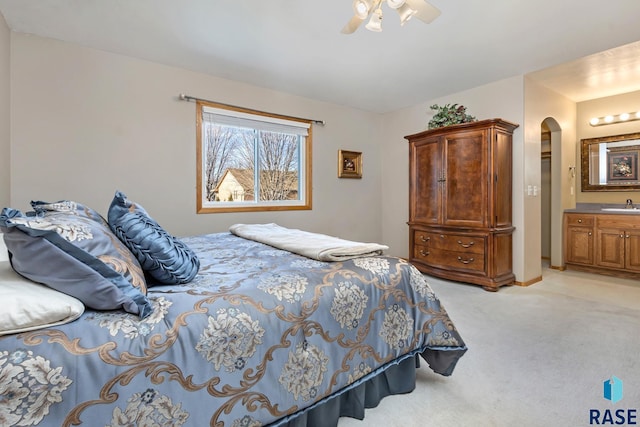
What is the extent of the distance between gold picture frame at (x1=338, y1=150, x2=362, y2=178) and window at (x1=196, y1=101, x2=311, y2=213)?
0.55 metres

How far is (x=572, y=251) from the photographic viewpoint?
4.33 metres

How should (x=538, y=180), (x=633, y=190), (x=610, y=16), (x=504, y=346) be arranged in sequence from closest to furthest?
(x=504, y=346) < (x=610, y=16) < (x=538, y=180) < (x=633, y=190)

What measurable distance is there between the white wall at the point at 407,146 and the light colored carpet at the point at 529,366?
3.16ft

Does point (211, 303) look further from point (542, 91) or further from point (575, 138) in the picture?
point (575, 138)

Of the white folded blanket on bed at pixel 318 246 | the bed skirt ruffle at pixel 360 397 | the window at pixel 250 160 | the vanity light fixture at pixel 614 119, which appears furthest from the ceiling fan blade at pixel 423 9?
the vanity light fixture at pixel 614 119

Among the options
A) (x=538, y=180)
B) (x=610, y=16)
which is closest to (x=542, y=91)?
(x=538, y=180)

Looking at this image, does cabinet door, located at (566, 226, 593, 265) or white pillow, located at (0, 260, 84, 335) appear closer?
white pillow, located at (0, 260, 84, 335)

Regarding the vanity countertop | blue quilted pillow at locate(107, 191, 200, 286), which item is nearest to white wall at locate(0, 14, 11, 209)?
blue quilted pillow at locate(107, 191, 200, 286)

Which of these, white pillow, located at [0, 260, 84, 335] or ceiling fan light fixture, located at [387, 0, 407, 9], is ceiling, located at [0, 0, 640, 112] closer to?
ceiling fan light fixture, located at [387, 0, 407, 9]

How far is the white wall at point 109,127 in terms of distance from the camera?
259 cm

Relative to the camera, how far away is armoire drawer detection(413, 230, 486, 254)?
137 inches

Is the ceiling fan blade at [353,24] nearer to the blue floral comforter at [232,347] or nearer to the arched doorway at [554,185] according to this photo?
the blue floral comforter at [232,347]

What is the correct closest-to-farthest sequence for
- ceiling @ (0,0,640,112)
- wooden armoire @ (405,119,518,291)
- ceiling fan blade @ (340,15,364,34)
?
ceiling fan blade @ (340,15,364,34) < ceiling @ (0,0,640,112) < wooden armoire @ (405,119,518,291)

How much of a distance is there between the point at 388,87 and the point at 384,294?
317cm
